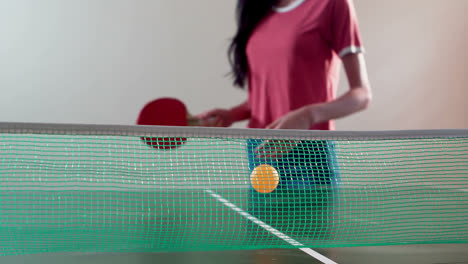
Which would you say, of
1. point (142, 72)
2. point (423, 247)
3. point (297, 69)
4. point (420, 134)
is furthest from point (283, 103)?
point (142, 72)

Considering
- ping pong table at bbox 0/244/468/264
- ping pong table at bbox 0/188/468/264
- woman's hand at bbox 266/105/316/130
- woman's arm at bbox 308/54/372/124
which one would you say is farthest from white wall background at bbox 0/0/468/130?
ping pong table at bbox 0/244/468/264

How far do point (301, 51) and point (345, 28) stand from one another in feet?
0.68

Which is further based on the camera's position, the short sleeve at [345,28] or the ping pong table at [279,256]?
the short sleeve at [345,28]

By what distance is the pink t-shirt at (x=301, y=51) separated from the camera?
7.48 feet

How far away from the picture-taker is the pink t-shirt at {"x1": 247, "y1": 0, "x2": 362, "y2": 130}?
2281mm

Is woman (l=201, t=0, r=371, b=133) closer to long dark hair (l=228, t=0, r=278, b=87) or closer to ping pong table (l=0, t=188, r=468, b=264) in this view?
long dark hair (l=228, t=0, r=278, b=87)

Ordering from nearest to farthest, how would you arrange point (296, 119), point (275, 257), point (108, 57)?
point (275, 257), point (296, 119), point (108, 57)

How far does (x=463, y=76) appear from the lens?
7.71m

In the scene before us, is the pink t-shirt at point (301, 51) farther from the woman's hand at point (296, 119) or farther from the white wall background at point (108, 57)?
the white wall background at point (108, 57)

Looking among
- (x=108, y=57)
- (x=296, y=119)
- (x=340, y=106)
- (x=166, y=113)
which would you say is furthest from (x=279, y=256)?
(x=108, y=57)

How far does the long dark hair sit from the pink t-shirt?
0.05m

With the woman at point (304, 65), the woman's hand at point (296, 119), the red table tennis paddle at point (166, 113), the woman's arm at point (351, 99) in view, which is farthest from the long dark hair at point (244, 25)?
the woman's hand at point (296, 119)

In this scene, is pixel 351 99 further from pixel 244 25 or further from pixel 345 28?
pixel 244 25

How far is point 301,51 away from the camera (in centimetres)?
233
